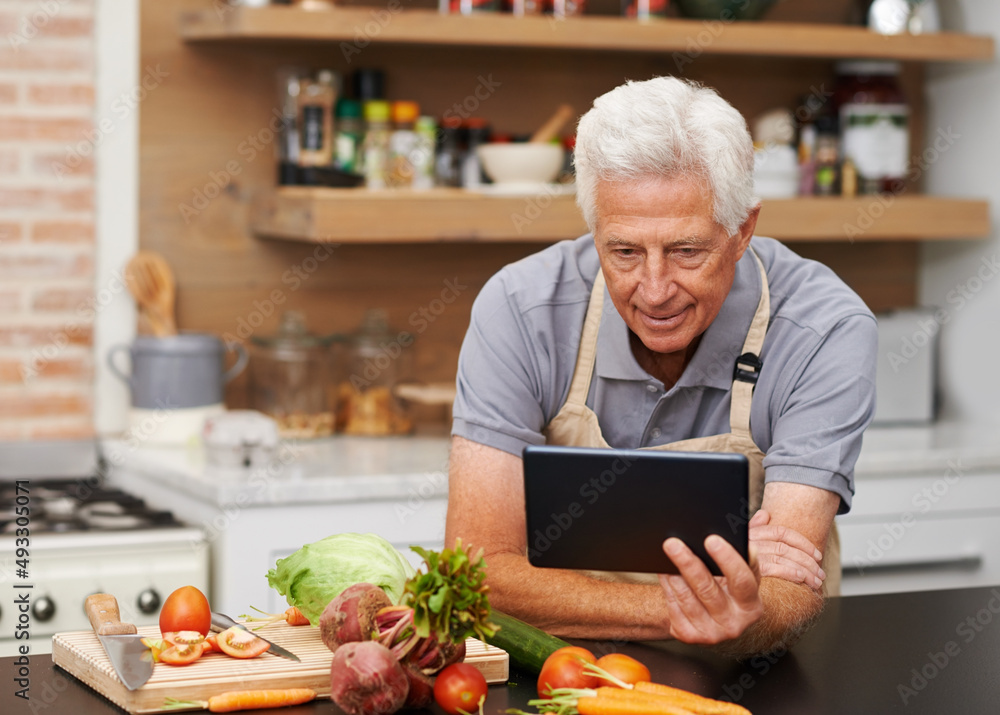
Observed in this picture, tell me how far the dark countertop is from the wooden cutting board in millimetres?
15

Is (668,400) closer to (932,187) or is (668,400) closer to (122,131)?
(122,131)

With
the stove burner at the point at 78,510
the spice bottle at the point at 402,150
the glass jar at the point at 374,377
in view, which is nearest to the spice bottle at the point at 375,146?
the spice bottle at the point at 402,150

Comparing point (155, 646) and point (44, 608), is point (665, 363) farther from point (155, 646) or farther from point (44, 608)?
point (44, 608)

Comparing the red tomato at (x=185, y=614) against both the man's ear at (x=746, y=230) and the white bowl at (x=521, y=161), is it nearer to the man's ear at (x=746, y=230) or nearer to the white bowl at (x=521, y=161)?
the man's ear at (x=746, y=230)

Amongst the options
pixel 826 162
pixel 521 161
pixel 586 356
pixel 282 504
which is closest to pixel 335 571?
pixel 586 356

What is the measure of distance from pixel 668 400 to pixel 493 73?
59.3 inches

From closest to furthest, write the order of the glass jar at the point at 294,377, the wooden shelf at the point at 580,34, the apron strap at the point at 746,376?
the apron strap at the point at 746,376
the wooden shelf at the point at 580,34
the glass jar at the point at 294,377

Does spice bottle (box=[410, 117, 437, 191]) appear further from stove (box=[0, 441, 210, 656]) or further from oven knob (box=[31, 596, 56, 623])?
oven knob (box=[31, 596, 56, 623])

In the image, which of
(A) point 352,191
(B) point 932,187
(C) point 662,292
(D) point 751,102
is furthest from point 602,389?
(B) point 932,187

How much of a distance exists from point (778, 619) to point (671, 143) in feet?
1.70

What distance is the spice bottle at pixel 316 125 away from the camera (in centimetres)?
267

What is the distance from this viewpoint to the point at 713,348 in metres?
1.62

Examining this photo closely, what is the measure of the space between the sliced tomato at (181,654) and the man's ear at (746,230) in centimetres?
77

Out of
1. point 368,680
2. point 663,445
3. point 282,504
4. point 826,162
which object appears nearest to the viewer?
point 368,680
